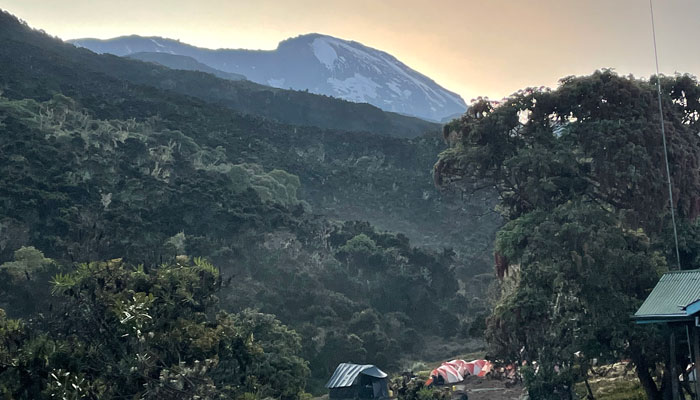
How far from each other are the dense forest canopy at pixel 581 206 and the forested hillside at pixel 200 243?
10.4 metres

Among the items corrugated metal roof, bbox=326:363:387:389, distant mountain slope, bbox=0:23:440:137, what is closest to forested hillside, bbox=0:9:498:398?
distant mountain slope, bbox=0:23:440:137

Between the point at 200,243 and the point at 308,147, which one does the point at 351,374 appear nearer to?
the point at 200,243

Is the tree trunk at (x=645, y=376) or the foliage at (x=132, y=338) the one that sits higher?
the foliage at (x=132, y=338)

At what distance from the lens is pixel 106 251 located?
147 feet

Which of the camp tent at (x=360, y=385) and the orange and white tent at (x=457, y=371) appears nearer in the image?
the camp tent at (x=360, y=385)

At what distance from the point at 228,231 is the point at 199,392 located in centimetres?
4880

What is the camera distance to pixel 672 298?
704 inches

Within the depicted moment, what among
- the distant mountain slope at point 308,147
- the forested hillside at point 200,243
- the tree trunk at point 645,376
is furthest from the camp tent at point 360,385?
the distant mountain slope at point 308,147

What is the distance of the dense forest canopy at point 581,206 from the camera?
936 inches

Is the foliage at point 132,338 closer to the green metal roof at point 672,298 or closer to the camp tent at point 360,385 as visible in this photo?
the green metal roof at point 672,298

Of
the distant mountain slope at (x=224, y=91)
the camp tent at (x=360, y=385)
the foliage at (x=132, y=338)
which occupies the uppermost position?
the distant mountain slope at (x=224, y=91)

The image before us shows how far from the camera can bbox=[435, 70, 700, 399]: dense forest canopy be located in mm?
23781

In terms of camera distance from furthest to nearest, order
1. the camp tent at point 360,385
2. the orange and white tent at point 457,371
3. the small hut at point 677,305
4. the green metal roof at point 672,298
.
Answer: the orange and white tent at point 457,371 < the camp tent at point 360,385 < the green metal roof at point 672,298 < the small hut at point 677,305

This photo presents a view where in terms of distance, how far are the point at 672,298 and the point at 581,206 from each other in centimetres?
842
